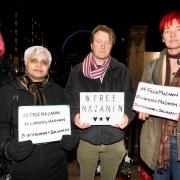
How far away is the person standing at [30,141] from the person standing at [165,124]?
84 cm

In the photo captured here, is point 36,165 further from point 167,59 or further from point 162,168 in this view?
point 167,59

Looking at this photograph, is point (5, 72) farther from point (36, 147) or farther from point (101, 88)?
point (101, 88)

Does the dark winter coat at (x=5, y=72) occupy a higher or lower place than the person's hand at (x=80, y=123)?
higher

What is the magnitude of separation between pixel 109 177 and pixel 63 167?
A: 0.73 metres

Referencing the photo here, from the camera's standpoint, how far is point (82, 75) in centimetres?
383

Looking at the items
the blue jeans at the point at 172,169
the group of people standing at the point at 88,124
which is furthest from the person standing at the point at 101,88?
the blue jeans at the point at 172,169

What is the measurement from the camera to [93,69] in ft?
12.4

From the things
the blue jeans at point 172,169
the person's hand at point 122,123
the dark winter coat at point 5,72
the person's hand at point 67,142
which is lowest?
the blue jeans at point 172,169

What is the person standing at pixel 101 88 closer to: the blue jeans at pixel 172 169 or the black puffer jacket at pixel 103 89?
the black puffer jacket at pixel 103 89

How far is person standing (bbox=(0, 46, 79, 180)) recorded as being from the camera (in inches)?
125

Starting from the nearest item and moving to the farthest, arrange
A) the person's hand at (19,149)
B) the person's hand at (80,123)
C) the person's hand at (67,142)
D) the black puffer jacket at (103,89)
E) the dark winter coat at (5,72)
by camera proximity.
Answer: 1. the person's hand at (19,149)
2. the person's hand at (67,142)
3. the dark winter coat at (5,72)
4. the person's hand at (80,123)
5. the black puffer jacket at (103,89)

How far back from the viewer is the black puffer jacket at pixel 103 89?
3.78 metres

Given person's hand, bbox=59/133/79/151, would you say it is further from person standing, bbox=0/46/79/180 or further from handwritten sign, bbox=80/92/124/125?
handwritten sign, bbox=80/92/124/125

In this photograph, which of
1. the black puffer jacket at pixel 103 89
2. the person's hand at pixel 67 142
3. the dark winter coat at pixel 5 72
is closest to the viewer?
the person's hand at pixel 67 142
